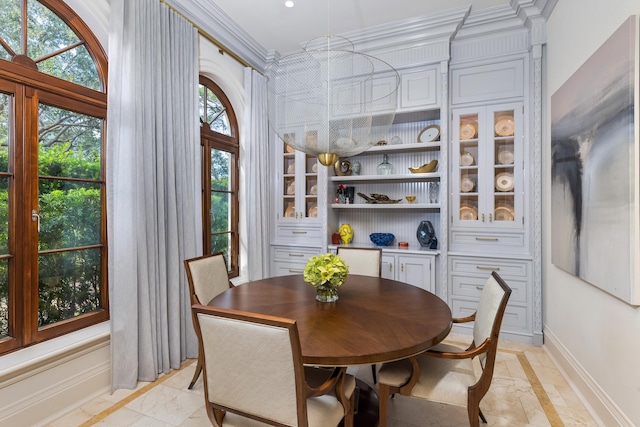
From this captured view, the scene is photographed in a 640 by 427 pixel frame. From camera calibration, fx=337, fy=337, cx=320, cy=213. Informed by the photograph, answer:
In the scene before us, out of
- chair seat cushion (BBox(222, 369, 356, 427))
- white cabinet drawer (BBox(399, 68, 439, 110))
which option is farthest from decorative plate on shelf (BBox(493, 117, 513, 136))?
chair seat cushion (BBox(222, 369, 356, 427))

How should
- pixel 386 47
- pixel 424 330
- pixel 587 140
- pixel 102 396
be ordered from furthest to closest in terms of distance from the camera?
pixel 386 47 → pixel 102 396 → pixel 587 140 → pixel 424 330

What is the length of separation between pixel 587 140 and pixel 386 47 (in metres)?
2.24

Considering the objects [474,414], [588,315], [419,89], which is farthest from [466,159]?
[474,414]

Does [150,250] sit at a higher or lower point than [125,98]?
lower

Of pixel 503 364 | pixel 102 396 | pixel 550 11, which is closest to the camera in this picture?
pixel 102 396

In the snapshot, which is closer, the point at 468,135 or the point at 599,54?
the point at 599,54

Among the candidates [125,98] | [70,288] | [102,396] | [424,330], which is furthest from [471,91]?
[102,396]

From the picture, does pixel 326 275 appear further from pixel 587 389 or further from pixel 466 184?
pixel 466 184

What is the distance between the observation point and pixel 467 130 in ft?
11.3

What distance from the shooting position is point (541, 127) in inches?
121

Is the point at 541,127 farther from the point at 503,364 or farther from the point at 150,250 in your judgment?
the point at 150,250

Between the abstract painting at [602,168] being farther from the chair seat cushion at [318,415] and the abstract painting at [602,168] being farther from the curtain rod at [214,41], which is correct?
the curtain rod at [214,41]

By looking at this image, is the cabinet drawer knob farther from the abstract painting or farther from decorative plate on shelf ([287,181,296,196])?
decorative plate on shelf ([287,181,296,196])

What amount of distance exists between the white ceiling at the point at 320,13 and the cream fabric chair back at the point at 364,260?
223cm
